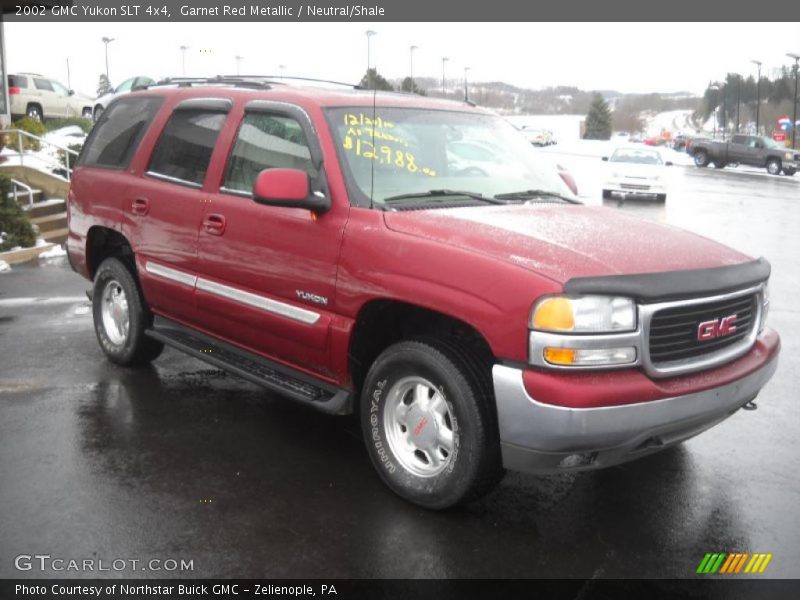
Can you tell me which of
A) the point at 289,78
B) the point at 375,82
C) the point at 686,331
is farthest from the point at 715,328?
the point at 289,78

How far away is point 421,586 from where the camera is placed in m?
3.13

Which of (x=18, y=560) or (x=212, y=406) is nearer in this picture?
(x=18, y=560)

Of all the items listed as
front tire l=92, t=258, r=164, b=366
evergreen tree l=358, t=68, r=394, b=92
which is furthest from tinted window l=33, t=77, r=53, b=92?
evergreen tree l=358, t=68, r=394, b=92

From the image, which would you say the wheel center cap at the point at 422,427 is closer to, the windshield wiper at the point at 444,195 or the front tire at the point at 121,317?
the windshield wiper at the point at 444,195

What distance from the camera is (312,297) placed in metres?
4.10

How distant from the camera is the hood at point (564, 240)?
11.0 feet

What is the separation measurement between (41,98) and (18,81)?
1.03 meters

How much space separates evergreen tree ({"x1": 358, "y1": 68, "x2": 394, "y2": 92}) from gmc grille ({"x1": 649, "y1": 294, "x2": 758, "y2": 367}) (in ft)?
7.64

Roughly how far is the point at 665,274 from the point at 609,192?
20117mm

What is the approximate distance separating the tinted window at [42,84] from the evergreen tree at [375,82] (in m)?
27.7

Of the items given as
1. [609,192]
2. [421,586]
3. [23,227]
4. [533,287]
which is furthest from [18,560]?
[609,192]

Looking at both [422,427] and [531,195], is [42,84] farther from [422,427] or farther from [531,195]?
[422,427]

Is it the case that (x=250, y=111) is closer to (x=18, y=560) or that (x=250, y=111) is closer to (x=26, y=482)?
(x=26, y=482)

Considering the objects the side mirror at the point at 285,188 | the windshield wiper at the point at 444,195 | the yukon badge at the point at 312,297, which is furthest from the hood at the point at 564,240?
the yukon badge at the point at 312,297
